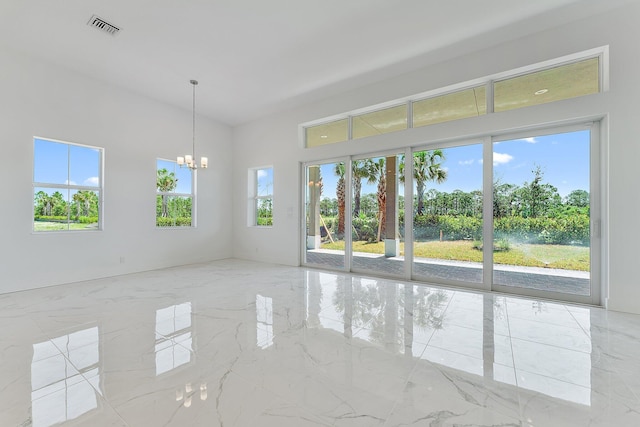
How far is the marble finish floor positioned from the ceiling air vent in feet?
11.8

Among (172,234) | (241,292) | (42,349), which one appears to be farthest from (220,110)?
(42,349)

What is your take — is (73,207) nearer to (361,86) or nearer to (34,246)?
(34,246)

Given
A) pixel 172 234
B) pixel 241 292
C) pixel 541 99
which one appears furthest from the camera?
pixel 172 234

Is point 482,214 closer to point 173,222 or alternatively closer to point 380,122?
point 380,122

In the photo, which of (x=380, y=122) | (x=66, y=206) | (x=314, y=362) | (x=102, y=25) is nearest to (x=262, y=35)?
(x=102, y=25)

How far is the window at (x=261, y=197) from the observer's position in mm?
6888

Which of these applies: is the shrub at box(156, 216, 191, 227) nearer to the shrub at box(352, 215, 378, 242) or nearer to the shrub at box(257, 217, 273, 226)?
the shrub at box(257, 217, 273, 226)

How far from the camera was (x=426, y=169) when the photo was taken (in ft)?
15.7

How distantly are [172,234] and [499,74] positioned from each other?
675 centimetres

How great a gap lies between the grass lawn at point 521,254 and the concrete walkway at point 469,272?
0.08 metres

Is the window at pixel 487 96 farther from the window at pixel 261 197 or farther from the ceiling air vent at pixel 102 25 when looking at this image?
the ceiling air vent at pixel 102 25

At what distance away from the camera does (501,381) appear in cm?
193

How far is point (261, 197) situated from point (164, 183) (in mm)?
2185

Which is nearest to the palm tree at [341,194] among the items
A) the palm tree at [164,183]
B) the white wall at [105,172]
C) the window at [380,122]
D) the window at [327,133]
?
the window at [327,133]
